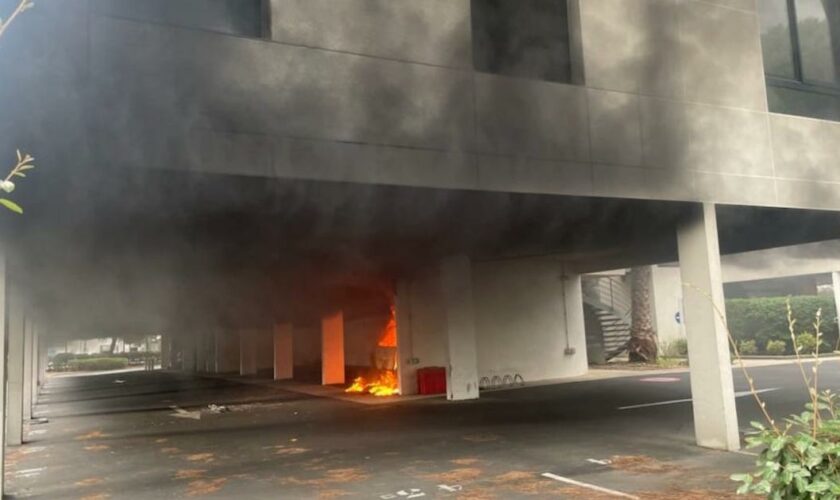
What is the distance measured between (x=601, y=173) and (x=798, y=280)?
25.0m

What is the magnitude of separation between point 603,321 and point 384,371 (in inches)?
306

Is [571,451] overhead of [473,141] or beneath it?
beneath

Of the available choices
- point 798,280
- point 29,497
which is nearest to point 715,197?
point 29,497

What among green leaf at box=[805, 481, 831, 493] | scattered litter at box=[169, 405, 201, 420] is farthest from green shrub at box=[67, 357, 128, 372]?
green leaf at box=[805, 481, 831, 493]

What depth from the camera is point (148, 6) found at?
156 inches

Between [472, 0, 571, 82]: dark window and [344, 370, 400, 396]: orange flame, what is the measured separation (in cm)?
817

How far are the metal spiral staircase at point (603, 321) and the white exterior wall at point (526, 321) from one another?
3.99m

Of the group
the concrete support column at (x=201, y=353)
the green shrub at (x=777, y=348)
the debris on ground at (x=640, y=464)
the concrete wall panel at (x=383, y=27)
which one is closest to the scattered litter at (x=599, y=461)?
the debris on ground at (x=640, y=464)

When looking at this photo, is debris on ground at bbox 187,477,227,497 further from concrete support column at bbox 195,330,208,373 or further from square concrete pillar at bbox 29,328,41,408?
concrete support column at bbox 195,330,208,373

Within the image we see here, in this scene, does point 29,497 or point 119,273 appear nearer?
point 29,497

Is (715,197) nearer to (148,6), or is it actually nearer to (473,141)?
(473,141)

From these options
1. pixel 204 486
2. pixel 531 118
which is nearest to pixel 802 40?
pixel 531 118

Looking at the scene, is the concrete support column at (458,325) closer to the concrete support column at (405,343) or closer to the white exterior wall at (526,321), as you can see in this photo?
the concrete support column at (405,343)

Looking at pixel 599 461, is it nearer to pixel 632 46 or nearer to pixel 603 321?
pixel 632 46
